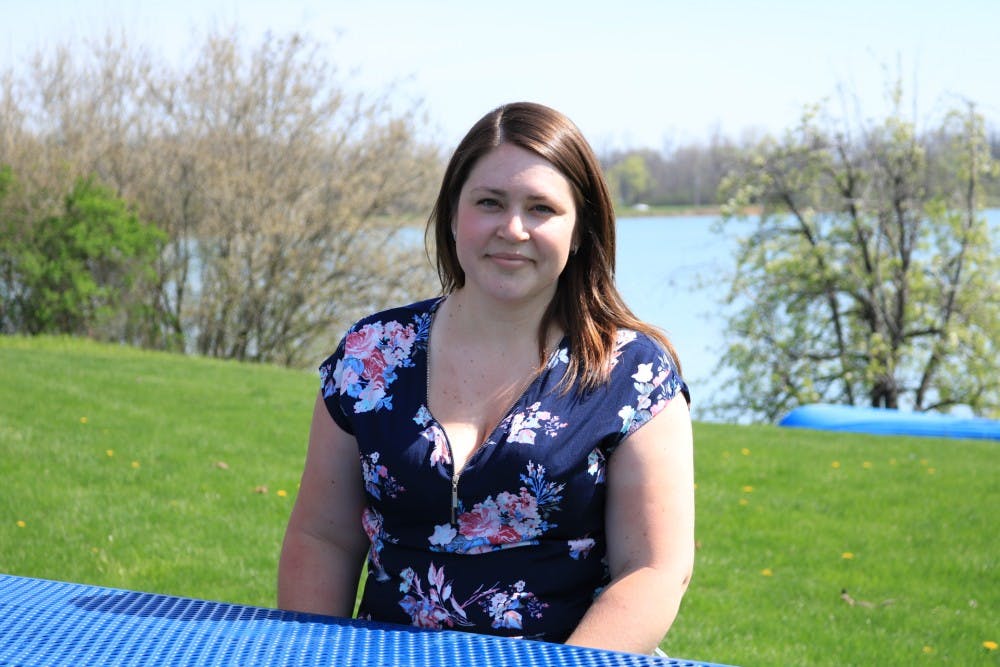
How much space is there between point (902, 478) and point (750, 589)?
2683mm

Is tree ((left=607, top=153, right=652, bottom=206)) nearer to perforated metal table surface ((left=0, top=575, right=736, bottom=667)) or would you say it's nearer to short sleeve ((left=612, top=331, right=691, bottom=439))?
short sleeve ((left=612, top=331, right=691, bottom=439))

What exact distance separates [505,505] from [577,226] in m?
0.54

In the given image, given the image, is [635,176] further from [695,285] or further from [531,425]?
[531,425]

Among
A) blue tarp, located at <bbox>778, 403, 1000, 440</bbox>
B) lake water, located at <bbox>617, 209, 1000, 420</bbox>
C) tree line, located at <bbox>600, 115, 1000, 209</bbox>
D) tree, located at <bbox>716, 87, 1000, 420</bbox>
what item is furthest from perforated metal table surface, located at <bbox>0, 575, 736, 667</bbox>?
lake water, located at <bbox>617, 209, 1000, 420</bbox>

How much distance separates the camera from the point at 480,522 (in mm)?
1825

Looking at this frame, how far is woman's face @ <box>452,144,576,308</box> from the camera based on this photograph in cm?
189

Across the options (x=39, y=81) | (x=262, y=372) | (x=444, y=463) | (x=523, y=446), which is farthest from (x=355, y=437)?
(x=39, y=81)

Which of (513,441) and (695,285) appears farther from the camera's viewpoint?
(695,285)

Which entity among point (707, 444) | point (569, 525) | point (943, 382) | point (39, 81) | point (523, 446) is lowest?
point (943, 382)

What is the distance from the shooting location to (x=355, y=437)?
1963 mm

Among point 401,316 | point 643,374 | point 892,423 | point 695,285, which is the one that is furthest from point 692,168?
point 643,374

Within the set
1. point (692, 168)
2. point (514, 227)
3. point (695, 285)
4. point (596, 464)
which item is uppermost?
point (692, 168)

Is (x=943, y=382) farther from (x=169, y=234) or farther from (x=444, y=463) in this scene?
(x=444, y=463)

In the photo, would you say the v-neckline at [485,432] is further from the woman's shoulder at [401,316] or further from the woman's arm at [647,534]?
the woman's arm at [647,534]
